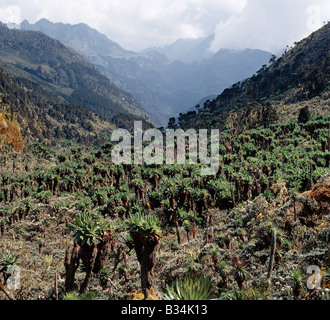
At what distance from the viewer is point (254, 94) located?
5871 inches

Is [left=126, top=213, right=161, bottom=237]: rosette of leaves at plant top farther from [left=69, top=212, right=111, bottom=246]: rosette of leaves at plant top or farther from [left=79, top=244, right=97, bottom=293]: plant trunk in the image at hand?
[left=79, top=244, right=97, bottom=293]: plant trunk

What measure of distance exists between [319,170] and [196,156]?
131ft

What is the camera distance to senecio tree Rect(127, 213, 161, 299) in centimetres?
1452

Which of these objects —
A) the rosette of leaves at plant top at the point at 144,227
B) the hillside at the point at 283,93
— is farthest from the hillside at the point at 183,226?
the hillside at the point at 283,93

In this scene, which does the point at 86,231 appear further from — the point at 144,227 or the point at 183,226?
the point at 183,226

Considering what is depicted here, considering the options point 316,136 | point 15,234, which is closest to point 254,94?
point 316,136

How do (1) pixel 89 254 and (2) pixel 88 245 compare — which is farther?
(1) pixel 89 254

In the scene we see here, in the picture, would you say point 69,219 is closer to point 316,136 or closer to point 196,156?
point 196,156

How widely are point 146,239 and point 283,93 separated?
5309 inches

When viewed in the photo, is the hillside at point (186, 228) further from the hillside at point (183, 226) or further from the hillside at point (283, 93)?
the hillside at point (283, 93)

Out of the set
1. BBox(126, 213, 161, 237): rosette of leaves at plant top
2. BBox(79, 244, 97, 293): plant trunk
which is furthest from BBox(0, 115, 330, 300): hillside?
BBox(79, 244, 97, 293): plant trunk

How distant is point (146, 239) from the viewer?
14.7 meters

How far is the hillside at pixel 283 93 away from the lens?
101875 millimetres

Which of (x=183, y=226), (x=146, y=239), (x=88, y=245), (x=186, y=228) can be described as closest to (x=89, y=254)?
(x=88, y=245)
